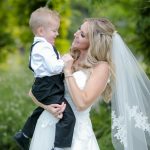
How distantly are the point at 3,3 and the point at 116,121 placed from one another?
9.18 metres

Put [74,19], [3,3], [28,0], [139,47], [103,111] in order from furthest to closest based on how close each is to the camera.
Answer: [74,19], [3,3], [28,0], [103,111], [139,47]

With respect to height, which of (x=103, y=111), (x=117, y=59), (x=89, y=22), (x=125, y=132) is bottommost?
(x=103, y=111)

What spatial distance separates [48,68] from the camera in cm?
438

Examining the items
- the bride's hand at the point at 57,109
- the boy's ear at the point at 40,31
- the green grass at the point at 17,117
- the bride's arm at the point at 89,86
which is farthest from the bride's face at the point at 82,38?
the green grass at the point at 17,117

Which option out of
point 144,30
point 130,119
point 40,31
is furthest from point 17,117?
point 40,31

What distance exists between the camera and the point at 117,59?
15.4 feet

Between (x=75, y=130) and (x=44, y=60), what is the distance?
69cm

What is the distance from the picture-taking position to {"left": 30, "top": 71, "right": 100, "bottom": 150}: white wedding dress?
182 inches

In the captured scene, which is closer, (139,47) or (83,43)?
(83,43)

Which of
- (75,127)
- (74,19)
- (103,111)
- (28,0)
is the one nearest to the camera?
(75,127)

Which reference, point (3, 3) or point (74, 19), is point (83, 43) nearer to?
point (3, 3)

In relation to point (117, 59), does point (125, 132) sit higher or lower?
lower

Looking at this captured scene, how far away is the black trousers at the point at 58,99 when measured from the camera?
4.49m

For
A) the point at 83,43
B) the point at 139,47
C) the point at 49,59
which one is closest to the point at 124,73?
the point at 83,43
